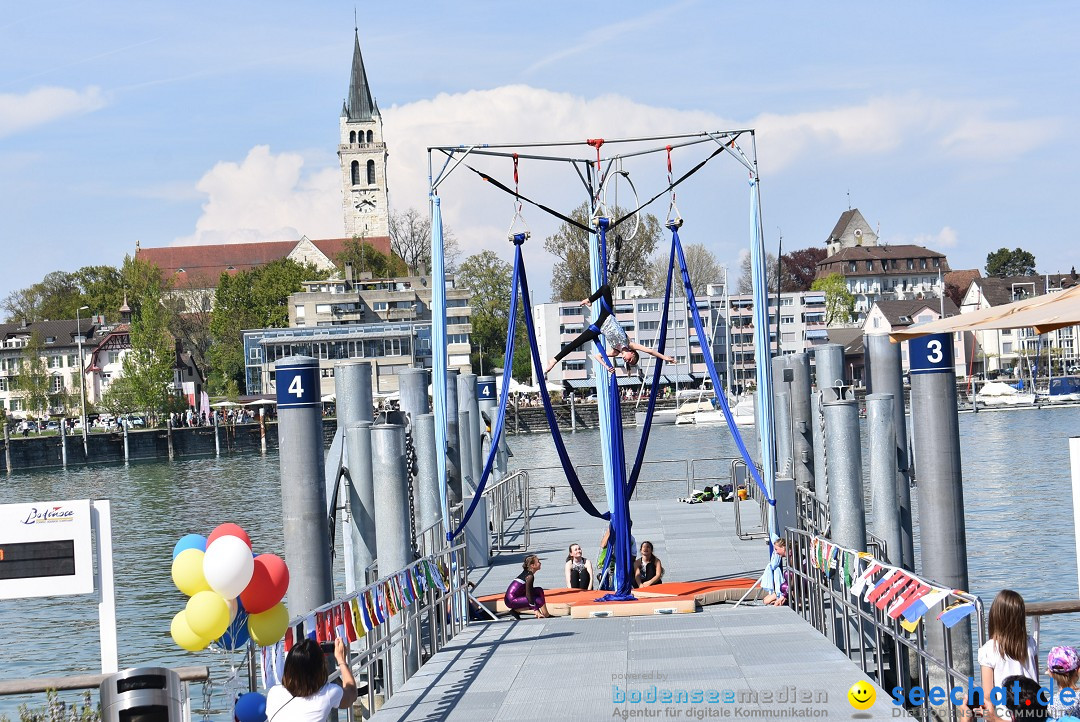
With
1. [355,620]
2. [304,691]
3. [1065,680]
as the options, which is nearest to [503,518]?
[355,620]

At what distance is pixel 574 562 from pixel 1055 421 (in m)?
83.2

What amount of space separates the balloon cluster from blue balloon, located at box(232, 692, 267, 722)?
1252 millimetres

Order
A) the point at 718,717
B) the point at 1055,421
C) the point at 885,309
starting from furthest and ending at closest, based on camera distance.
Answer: the point at 885,309, the point at 1055,421, the point at 718,717

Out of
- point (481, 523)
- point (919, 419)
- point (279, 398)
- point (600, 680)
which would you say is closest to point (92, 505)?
point (279, 398)

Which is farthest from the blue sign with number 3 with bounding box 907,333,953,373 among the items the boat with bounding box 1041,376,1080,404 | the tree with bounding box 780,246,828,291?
the tree with bounding box 780,246,828,291

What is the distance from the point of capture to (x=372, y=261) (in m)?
153

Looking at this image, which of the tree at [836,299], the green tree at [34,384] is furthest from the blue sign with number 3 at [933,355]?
the tree at [836,299]

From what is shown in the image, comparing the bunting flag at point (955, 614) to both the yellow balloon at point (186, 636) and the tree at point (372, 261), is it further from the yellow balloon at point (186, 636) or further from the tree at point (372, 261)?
the tree at point (372, 261)

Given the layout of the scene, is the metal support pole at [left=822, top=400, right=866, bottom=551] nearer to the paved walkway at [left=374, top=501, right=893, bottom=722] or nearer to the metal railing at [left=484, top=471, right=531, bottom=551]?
the paved walkway at [left=374, top=501, right=893, bottom=722]

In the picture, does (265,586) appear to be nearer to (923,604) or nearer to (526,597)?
(923,604)

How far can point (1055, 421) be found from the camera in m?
93.1

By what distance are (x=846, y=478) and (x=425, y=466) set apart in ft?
20.3

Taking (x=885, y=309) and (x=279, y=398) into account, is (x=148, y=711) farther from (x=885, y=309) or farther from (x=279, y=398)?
(x=885, y=309)

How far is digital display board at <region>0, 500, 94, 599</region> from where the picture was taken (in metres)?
10.1
